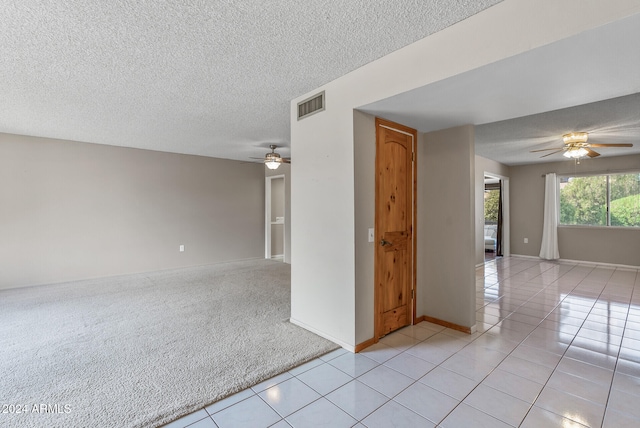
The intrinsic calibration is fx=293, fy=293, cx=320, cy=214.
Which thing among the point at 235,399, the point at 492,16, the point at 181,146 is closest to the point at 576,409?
the point at 235,399

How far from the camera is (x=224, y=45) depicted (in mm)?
2164

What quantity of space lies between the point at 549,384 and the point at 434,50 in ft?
8.31

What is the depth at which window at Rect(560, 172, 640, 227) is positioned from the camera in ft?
20.2

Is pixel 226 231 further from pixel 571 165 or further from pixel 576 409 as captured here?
pixel 571 165

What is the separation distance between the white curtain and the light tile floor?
3824mm

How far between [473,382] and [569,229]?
22.3 ft

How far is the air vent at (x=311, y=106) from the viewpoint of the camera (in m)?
2.90

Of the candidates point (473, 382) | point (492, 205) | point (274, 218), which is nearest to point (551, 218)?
point (492, 205)

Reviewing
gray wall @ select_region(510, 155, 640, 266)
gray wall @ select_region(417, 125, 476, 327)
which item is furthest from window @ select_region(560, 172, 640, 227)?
gray wall @ select_region(417, 125, 476, 327)

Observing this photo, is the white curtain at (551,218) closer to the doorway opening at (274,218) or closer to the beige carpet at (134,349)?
the doorway opening at (274,218)

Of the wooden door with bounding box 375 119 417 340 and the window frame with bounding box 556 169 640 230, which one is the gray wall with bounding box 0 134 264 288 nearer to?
the wooden door with bounding box 375 119 417 340

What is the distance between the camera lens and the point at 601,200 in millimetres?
6559

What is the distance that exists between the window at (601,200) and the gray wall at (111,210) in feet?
25.1

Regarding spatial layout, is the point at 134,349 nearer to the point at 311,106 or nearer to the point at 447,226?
the point at 311,106
